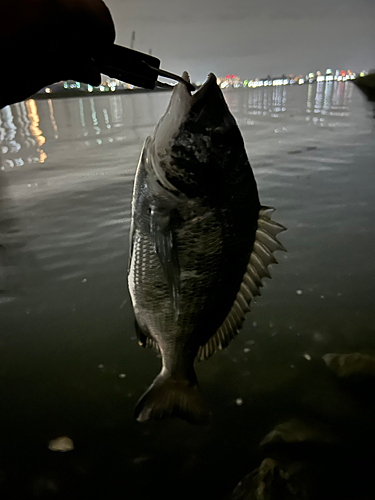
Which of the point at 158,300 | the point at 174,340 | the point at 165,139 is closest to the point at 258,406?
the point at 174,340

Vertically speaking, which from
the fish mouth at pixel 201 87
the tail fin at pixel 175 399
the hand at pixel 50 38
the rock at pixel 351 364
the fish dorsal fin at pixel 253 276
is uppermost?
the hand at pixel 50 38

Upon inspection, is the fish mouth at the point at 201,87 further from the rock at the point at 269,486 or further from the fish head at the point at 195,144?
the rock at the point at 269,486

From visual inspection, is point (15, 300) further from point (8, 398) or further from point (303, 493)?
point (303, 493)

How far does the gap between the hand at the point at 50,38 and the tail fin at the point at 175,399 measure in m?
1.63

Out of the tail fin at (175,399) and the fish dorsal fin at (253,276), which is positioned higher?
the fish dorsal fin at (253,276)

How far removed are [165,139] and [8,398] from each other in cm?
245

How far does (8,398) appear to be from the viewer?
2.87 m

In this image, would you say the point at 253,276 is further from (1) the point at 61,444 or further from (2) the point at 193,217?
(1) the point at 61,444

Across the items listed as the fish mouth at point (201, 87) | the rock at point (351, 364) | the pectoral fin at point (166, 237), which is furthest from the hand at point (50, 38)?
the rock at point (351, 364)

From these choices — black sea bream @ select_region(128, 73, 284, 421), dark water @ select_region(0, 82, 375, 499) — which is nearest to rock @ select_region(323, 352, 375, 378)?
dark water @ select_region(0, 82, 375, 499)

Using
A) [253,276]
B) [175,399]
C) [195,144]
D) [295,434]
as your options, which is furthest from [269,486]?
[195,144]

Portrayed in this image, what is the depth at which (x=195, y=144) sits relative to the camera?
5.68 ft

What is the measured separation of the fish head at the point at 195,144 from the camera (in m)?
1.70

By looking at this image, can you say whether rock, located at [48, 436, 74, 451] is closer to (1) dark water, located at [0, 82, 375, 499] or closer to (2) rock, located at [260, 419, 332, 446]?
(1) dark water, located at [0, 82, 375, 499]
